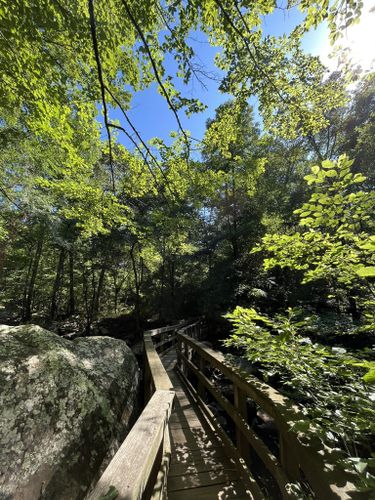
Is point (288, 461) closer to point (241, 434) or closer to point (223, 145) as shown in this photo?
point (241, 434)

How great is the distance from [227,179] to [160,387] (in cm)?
411

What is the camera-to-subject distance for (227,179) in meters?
4.96

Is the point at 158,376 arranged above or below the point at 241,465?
above

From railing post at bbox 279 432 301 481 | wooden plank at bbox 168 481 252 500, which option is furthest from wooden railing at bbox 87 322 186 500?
railing post at bbox 279 432 301 481

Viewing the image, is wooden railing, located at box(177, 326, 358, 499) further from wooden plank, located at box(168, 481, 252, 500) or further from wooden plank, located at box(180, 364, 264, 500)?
wooden plank, located at box(168, 481, 252, 500)

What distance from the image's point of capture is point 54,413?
233cm

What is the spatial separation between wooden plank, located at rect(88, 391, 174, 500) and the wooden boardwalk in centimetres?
122

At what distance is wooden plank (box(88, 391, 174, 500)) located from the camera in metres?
0.87

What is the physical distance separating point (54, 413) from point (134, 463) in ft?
6.03

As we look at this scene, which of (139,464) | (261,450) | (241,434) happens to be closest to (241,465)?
(241,434)

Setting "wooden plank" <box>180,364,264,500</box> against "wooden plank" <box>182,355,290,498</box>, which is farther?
"wooden plank" <box>180,364,264,500</box>

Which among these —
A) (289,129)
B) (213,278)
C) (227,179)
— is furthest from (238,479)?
(213,278)

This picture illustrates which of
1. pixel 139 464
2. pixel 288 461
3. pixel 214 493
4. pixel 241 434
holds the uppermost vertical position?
pixel 139 464

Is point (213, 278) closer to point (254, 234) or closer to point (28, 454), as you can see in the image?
point (254, 234)
